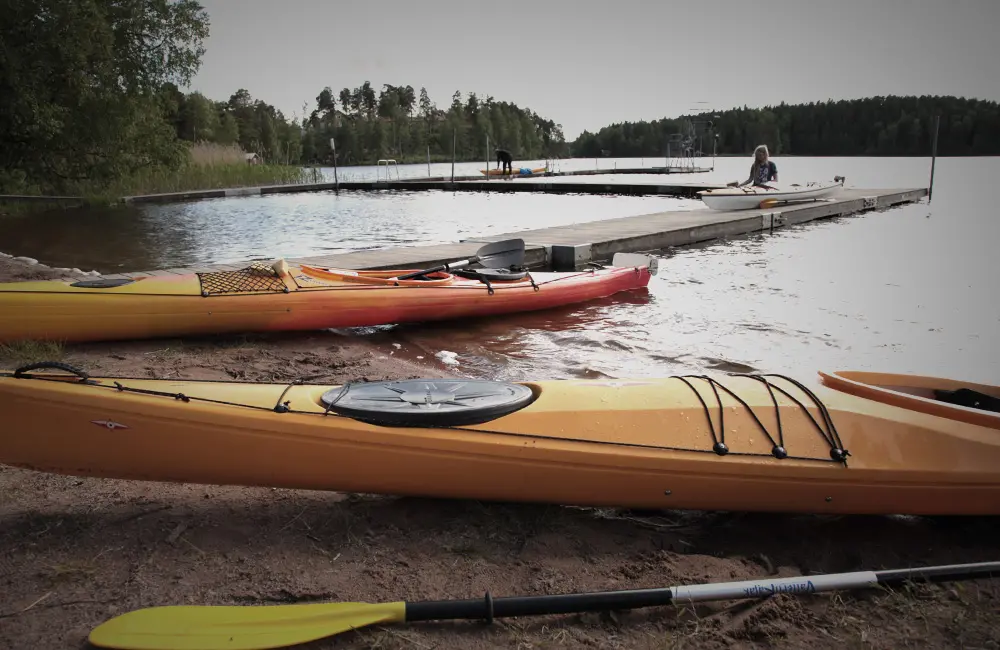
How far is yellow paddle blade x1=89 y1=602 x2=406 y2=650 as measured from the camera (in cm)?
164

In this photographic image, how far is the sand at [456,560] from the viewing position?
1781 millimetres

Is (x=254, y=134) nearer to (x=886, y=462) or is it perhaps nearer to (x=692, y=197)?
(x=692, y=197)

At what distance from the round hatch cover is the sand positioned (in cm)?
37

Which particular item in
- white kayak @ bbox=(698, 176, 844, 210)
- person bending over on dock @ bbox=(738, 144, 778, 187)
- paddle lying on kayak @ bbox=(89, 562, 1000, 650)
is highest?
person bending over on dock @ bbox=(738, 144, 778, 187)

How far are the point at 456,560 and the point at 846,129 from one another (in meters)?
54.5

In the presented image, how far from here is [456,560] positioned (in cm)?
211

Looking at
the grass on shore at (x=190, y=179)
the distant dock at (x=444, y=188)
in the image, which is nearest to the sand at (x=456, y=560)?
the grass on shore at (x=190, y=179)

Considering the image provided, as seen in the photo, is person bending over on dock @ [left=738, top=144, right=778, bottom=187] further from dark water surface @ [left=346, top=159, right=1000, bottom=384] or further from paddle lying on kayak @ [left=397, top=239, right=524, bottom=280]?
paddle lying on kayak @ [left=397, top=239, right=524, bottom=280]

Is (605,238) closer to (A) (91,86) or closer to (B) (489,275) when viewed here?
(B) (489,275)

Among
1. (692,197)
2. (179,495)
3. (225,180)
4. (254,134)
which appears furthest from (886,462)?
(254,134)

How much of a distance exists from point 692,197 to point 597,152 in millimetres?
48697

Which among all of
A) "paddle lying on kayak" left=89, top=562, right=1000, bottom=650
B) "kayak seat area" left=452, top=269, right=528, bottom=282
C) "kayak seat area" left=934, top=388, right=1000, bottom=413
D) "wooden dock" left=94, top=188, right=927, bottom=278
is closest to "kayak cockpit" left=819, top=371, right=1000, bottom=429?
"kayak seat area" left=934, top=388, right=1000, bottom=413

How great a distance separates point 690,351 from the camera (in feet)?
16.5

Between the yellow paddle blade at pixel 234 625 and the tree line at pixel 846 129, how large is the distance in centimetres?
4269
